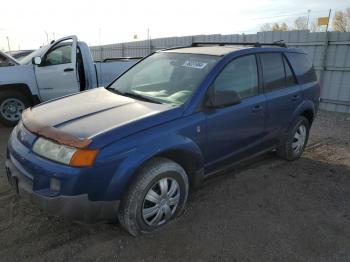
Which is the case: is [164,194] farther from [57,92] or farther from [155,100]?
[57,92]

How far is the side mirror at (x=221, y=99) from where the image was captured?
3305 millimetres

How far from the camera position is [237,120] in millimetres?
3668

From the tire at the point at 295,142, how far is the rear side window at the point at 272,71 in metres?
0.79

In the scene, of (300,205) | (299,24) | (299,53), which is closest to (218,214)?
(300,205)

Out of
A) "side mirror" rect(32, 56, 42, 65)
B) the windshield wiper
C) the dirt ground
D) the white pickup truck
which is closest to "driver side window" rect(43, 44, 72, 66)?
the white pickup truck

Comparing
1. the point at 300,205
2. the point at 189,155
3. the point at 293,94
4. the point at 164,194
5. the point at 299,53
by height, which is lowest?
the point at 300,205

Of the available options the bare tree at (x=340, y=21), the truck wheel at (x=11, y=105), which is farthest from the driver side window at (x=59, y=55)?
the bare tree at (x=340, y=21)

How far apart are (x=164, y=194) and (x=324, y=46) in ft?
25.3

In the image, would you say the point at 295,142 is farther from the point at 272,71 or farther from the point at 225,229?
the point at 225,229

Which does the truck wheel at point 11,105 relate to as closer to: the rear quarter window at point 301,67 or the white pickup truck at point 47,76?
the white pickup truck at point 47,76

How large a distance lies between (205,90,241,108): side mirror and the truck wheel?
192 inches

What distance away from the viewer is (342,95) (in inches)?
350

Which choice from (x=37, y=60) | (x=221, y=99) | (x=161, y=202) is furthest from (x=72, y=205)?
(x=37, y=60)

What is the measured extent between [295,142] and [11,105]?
5.42m
